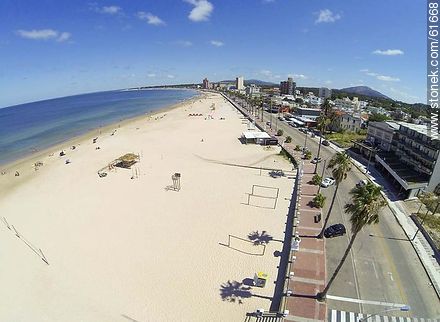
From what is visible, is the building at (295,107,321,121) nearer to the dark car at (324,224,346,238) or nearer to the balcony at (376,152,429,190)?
the balcony at (376,152,429,190)

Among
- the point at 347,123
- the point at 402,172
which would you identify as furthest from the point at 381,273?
the point at 347,123

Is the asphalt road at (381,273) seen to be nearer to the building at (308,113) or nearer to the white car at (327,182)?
the white car at (327,182)

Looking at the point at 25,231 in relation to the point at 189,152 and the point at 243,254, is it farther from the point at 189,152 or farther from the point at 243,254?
the point at 189,152

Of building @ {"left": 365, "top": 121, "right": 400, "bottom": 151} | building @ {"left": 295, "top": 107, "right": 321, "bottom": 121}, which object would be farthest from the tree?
building @ {"left": 295, "top": 107, "right": 321, "bottom": 121}

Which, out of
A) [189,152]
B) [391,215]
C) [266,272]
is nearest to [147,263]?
[266,272]

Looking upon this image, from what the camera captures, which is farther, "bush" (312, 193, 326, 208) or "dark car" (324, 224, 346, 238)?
"bush" (312, 193, 326, 208)

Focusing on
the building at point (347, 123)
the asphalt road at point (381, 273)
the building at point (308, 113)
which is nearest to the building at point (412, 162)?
the asphalt road at point (381, 273)

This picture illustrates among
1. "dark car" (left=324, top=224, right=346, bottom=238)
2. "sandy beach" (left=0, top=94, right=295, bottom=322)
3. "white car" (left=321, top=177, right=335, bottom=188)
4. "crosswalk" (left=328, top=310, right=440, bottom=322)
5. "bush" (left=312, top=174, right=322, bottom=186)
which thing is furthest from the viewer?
"white car" (left=321, top=177, right=335, bottom=188)
